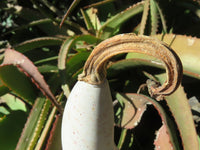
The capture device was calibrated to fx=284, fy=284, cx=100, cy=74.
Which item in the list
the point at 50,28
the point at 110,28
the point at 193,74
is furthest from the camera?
the point at 50,28

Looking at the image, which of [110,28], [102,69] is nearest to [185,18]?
[110,28]

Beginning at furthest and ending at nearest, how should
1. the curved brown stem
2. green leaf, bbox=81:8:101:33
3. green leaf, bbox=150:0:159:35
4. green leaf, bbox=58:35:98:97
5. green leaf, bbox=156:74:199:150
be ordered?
green leaf, bbox=81:8:101:33, green leaf, bbox=150:0:159:35, green leaf, bbox=58:35:98:97, green leaf, bbox=156:74:199:150, the curved brown stem

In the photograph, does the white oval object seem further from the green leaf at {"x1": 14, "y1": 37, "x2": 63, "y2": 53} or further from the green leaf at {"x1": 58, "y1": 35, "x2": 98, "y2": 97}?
the green leaf at {"x1": 14, "y1": 37, "x2": 63, "y2": 53}

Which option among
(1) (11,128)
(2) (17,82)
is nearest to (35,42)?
(2) (17,82)

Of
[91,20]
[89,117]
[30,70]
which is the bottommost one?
[89,117]

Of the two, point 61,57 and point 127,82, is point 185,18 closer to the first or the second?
point 127,82

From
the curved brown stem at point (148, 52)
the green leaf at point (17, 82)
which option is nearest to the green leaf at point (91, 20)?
the green leaf at point (17, 82)

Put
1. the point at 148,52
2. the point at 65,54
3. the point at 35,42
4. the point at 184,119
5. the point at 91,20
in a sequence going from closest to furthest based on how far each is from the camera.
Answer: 1. the point at 148,52
2. the point at 184,119
3. the point at 65,54
4. the point at 35,42
5. the point at 91,20

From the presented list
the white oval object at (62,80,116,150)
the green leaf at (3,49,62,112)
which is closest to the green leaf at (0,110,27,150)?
the green leaf at (3,49,62,112)

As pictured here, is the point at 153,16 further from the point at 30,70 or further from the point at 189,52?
the point at 30,70
